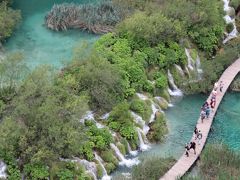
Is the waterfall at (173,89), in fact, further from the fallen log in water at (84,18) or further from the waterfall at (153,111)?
the fallen log in water at (84,18)

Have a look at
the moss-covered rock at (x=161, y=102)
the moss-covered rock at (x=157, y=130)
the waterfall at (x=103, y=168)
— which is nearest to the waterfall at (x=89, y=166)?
the waterfall at (x=103, y=168)

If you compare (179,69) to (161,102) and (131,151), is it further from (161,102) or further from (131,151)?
(131,151)

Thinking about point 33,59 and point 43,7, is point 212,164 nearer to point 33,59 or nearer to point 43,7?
point 33,59

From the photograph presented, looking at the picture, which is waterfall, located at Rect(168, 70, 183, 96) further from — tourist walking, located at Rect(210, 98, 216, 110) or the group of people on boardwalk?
tourist walking, located at Rect(210, 98, 216, 110)

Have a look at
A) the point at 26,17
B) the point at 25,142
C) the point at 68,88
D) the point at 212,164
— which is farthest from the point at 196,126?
the point at 26,17

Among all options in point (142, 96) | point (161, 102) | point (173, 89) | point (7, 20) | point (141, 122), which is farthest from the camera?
point (7, 20)

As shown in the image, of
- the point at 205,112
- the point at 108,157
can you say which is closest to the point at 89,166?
the point at 108,157
